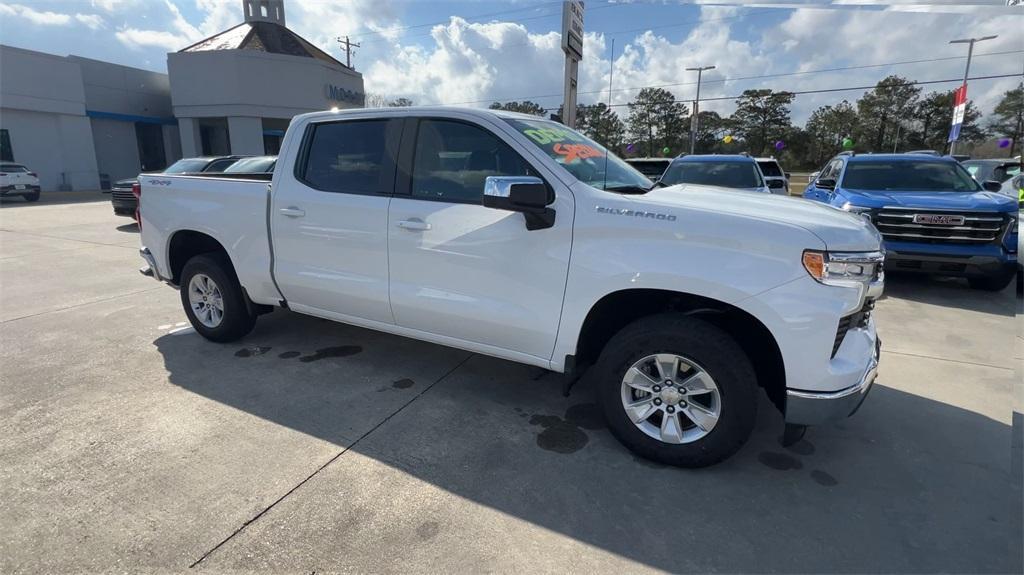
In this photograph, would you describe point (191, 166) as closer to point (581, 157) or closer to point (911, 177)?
point (581, 157)

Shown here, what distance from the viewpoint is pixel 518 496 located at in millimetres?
2721

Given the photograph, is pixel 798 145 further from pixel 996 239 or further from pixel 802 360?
pixel 802 360

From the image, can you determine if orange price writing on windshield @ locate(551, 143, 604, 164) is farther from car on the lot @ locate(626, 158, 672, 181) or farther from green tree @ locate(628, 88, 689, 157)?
green tree @ locate(628, 88, 689, 157)

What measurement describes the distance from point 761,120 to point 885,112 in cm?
1206

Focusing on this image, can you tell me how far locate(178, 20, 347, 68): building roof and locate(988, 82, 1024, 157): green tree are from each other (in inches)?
2196

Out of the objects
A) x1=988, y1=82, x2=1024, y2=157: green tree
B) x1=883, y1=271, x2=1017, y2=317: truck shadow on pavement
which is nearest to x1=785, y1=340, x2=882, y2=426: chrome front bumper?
x1=883, y1=271, x2=1017, y2=317: truck shadow on pavement

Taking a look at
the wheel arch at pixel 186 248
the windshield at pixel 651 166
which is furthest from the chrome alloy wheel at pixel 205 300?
the windshield at pixel 651 166

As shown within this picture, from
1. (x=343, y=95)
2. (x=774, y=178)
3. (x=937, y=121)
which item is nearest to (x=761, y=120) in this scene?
(x=937, y=121)

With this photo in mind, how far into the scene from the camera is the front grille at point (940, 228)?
6.42 m

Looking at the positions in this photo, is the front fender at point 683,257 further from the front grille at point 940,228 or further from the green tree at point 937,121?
the green tree at point 937,121

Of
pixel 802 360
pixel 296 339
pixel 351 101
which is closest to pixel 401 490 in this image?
pixel 802 360

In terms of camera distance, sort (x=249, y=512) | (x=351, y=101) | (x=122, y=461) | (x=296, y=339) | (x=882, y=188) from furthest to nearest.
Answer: (x=351, y=101)
(x=882, y=188)
(x=296, y=339)
(x=122, y=461)
(x=249, y=512)

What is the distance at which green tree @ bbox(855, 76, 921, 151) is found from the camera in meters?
54.7

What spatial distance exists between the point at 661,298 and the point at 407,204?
1.69 metres
